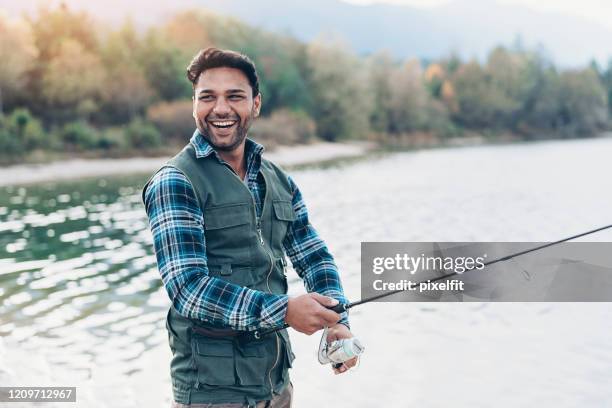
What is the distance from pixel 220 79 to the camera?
225 cm

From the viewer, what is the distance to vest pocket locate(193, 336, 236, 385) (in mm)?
2158

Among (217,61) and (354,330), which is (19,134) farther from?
(217,61)

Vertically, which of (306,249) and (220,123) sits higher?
(220,123)

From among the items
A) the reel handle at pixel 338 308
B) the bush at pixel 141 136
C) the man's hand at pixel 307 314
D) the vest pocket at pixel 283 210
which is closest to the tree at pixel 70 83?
the bush at pixel 141 136

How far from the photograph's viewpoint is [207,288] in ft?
6.66

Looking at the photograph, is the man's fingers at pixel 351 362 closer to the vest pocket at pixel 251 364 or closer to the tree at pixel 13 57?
the vest pocket at pixel 251 364

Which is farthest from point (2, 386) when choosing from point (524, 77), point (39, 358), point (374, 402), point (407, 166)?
point (524, 77)

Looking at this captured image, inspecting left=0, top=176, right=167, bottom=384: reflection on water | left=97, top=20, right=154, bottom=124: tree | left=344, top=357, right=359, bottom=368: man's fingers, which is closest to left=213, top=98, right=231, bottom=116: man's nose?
left=344, top=357, right=359, bottom=368: man's fingers

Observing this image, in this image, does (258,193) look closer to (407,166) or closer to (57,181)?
(57,181)

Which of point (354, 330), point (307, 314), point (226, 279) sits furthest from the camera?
point (354, 330)

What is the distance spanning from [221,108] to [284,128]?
1919 inches

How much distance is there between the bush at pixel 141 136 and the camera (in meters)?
40.0

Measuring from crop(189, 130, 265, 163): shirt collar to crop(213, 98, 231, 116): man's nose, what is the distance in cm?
10

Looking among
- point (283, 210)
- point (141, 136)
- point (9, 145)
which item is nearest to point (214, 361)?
point (283, 210)
